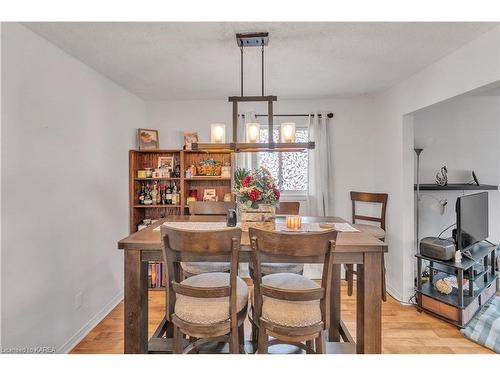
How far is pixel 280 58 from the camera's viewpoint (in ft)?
7.77

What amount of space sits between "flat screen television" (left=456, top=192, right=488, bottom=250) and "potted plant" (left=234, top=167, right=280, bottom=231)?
73.3 inches

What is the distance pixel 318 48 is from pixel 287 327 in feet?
6.77

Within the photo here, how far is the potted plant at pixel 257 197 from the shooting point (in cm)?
198

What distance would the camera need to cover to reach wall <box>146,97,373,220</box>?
12.0 feet

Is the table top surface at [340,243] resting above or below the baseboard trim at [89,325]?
above

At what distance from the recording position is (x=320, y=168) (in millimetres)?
3564

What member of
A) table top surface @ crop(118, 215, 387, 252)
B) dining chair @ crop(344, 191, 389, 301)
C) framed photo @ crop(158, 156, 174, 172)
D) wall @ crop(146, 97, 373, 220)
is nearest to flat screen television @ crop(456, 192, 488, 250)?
dining chair @ crop(344, 191, 389, 301)

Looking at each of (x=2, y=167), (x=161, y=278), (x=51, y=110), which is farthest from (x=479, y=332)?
(x=51, y=110)

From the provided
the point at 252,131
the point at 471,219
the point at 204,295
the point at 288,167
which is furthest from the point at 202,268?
the point at 471,219

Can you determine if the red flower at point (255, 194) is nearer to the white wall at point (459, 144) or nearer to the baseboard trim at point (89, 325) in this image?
the baseboard trim at point (89, 325)

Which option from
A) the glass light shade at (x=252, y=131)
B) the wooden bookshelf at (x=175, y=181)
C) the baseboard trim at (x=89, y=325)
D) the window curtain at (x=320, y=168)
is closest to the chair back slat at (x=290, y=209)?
the window curtain at (x=320, y=168)

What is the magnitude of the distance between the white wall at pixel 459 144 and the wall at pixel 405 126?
1.46ft

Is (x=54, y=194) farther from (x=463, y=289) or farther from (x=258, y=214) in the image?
(x=463, y=289)
